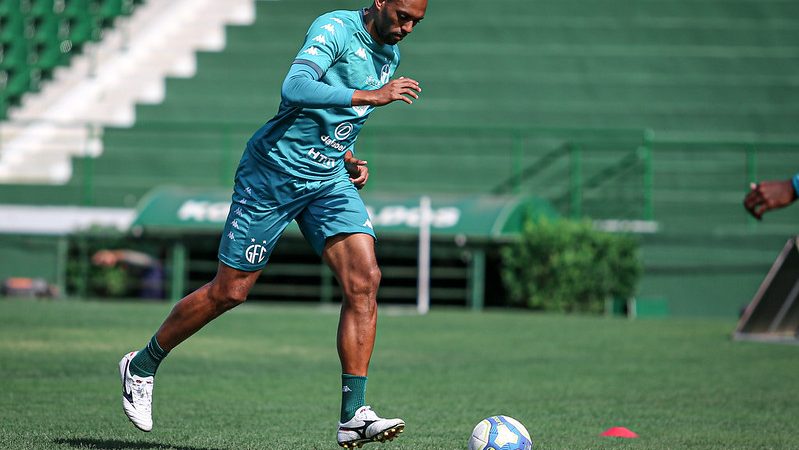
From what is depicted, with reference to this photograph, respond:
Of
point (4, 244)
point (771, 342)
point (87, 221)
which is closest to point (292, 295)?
point (87, 221)

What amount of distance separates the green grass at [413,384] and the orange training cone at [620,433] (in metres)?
0.09

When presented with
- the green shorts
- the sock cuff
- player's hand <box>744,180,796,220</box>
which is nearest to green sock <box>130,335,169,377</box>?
the green shorts

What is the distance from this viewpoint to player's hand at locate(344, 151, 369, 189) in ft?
20.0

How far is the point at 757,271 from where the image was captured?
18.6 meters

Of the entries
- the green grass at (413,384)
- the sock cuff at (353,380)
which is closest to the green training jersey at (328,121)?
the sock cuff at (353,380)

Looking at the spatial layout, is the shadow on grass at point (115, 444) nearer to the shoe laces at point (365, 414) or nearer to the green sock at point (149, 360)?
the green sock at point (149, 360)

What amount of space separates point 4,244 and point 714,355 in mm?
12752

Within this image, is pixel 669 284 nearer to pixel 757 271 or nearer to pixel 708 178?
pixel 757 271

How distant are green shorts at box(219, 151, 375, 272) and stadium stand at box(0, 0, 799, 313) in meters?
13.3

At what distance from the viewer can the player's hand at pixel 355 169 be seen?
609 centimetres

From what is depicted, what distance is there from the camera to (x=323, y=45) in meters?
5.60

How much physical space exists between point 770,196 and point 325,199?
1.93 m

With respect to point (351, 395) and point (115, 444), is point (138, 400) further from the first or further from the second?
point (351, 395)

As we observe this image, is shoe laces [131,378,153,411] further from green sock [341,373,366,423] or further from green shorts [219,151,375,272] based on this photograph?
green sock [341,373,366,423]
